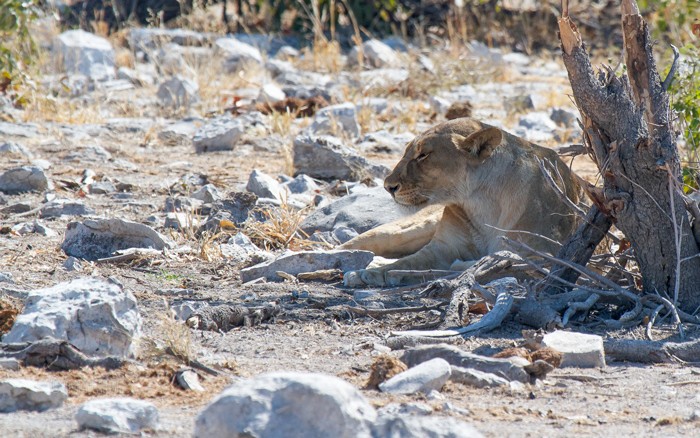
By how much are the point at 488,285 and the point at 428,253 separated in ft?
4.31

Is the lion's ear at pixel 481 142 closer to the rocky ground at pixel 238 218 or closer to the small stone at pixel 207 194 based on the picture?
the rocky ground at pixel 238 218

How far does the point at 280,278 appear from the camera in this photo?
6023 mm

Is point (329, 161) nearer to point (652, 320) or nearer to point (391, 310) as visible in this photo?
point (391, 310)

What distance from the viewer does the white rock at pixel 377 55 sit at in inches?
563

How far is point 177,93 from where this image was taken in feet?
38.7

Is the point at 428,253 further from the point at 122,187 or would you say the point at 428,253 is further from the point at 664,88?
the point at 122,187

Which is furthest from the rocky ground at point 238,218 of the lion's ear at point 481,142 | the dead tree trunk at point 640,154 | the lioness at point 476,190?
the lion's ear at point 481,142

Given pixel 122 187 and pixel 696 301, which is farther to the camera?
pixel 122 187

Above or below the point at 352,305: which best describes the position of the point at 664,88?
above

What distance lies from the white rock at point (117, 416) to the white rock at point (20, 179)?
5167 millimetres

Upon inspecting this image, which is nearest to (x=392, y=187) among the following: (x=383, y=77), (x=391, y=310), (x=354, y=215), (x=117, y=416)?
(x=354, y=215)

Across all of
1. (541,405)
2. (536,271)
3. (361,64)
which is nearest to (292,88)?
(361,64)

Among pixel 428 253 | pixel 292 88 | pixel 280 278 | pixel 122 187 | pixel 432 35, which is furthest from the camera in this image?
pixel 432 35

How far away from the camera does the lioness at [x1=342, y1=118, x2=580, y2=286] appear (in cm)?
621
